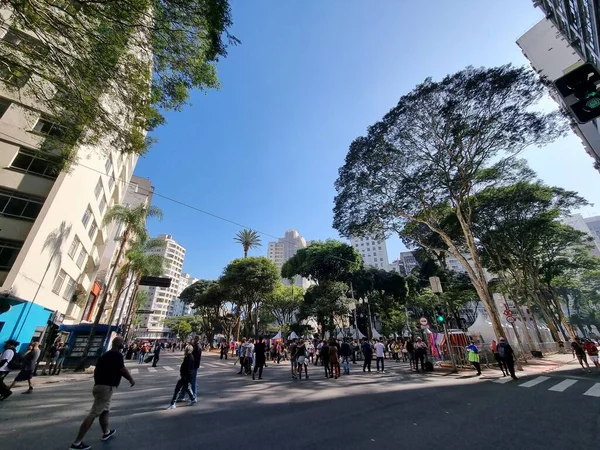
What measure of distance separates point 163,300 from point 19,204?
104 metres

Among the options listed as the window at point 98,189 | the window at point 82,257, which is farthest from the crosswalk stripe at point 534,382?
the window at point 82,257

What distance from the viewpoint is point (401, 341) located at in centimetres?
2441

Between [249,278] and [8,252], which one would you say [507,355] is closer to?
[8,252]

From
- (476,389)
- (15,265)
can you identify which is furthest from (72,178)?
(476,389)

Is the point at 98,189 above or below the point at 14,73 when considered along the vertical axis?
above

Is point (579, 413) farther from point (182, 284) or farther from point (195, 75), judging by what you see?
point (182, 284)

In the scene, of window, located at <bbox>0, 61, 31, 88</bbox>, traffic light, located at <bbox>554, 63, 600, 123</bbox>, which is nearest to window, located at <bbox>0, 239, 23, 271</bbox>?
window, located at <bbox>0, 61, 31, 88</bbox>

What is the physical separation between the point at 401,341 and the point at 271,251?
11939 centimetres

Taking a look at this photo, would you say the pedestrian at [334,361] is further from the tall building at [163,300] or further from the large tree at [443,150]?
the tall building at [163,300]

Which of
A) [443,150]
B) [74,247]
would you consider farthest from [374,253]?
[74,247]

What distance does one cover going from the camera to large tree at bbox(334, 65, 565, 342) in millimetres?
15828

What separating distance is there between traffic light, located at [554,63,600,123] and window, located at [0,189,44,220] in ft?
74.3

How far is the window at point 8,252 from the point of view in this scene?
14023mm

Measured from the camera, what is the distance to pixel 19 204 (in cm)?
1507
